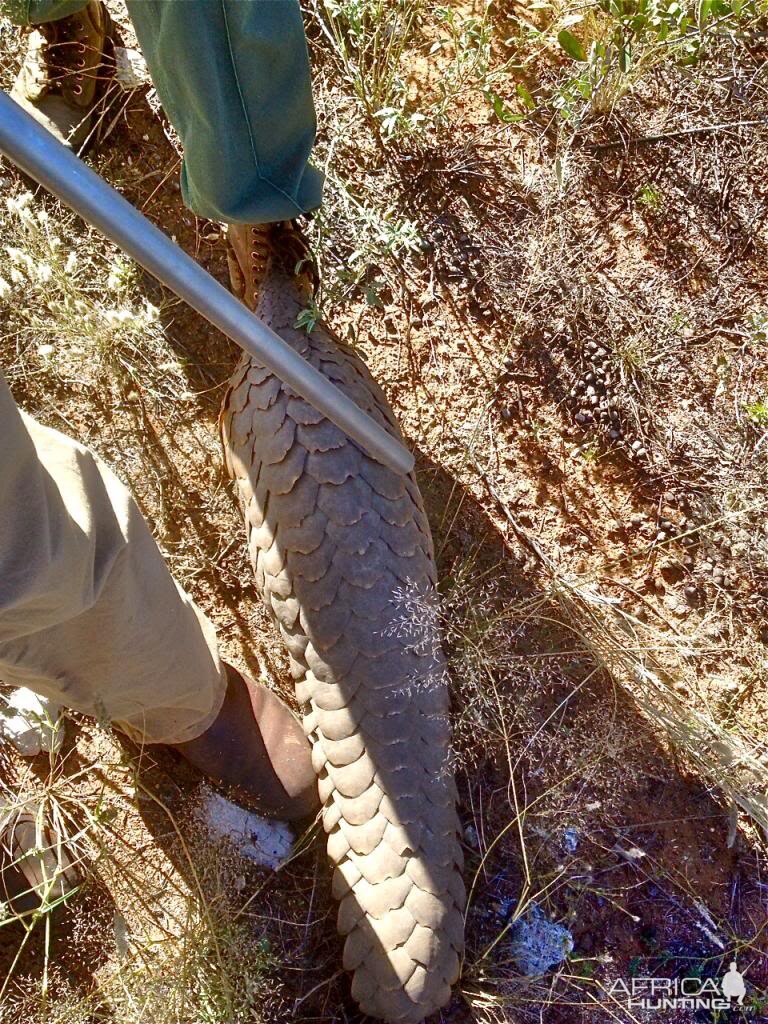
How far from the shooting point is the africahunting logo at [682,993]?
1920 mm

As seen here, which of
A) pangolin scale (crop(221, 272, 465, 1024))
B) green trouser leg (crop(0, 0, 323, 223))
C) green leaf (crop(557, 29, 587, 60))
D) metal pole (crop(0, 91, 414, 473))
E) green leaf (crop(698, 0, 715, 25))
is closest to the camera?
metal pole (crop(0, 91, 414, 473))


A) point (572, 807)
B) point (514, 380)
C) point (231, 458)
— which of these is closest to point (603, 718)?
point (572, 807)

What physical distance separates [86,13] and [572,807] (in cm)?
227

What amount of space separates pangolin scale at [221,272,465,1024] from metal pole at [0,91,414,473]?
0.47 ft

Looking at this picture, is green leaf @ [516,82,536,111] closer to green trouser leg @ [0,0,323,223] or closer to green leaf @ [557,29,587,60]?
green leaf @ [557,29,587,60]

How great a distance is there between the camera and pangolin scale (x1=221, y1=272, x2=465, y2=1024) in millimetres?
1699

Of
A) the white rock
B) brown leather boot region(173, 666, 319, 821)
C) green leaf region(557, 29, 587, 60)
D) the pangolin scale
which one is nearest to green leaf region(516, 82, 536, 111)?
green leaf region(557, 29, 587, 60)

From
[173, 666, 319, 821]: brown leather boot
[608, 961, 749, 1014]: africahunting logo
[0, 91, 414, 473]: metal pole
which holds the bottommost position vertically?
[173, 666, 319, 821]: brown leather boot

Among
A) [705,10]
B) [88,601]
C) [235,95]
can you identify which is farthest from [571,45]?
[88,601]

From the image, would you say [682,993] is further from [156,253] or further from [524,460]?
[156,253]

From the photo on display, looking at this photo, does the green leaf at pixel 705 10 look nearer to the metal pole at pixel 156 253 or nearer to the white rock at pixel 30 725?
the metal pole at pixel 156 253

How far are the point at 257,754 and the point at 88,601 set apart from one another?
2.58ft

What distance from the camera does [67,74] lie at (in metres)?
2.13

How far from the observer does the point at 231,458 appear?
1866 millimetres
